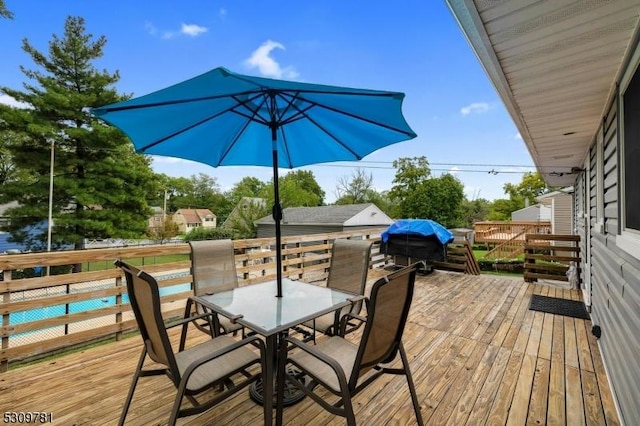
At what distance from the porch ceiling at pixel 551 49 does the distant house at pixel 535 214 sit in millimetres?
24382

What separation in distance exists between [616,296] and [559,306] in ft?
8.54

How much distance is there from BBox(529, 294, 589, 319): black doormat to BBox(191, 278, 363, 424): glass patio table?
354cm

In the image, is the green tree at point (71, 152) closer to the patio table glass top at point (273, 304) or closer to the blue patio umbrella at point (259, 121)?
the blue patio umbrella at point (259, 121)

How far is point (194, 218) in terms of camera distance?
3788 centimetres

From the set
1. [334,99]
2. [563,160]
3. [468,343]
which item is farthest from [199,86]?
[563,160]

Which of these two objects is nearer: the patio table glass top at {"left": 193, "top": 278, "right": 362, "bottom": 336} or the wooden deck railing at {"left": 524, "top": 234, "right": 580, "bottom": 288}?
the patio table glass top at {"left": 193, "top": 278, "right": 362, "bottom": 336}

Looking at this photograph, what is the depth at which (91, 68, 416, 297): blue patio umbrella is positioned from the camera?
1.63m

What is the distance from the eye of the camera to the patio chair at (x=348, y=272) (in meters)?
2.57

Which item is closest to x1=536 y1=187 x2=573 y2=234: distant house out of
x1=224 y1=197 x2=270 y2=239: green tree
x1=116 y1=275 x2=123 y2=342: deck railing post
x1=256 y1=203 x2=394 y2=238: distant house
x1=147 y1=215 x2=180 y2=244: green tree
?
x1=256 y1=203 x2=394 y2=238: distant house

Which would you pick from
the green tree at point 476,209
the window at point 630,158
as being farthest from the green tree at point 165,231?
the green tree at point 476,209

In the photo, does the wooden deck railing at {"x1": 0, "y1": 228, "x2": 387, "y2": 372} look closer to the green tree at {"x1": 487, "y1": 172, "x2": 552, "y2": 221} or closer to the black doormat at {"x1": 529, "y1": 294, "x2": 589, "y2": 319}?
the black doormat at {"x1": 529, "y1": 294, "x2": 589, "y2": 319}

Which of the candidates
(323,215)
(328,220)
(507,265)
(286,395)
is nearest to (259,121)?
(286,395)

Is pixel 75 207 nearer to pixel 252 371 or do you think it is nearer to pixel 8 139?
pixel 8 139

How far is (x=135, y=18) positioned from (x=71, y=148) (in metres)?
6.20
